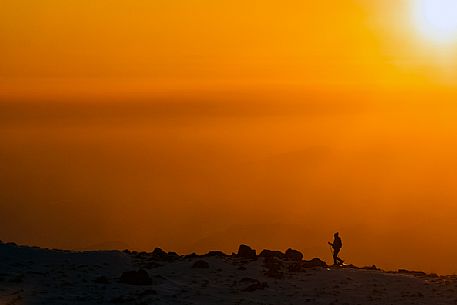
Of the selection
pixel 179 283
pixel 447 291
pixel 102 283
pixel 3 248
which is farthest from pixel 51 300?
pixel 447 291

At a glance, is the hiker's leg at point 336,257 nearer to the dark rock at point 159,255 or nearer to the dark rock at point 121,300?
the dark rock at point 159,255

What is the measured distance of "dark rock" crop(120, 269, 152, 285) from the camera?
30.3 meters

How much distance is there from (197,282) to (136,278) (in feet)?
7.83

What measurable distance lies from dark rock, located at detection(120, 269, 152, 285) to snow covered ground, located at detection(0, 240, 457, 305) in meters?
0.17

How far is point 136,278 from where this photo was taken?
30.5 metres

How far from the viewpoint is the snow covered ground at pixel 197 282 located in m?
28.8

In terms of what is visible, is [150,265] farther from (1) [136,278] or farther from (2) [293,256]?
(2) [293,256]

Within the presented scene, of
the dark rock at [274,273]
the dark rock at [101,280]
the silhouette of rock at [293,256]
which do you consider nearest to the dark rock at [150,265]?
the dark rock at [101,280]

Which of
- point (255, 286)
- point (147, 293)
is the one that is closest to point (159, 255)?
point (255, 286)

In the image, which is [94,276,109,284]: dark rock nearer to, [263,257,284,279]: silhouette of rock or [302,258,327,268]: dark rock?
[263,257,284,279]: silhouette of rock

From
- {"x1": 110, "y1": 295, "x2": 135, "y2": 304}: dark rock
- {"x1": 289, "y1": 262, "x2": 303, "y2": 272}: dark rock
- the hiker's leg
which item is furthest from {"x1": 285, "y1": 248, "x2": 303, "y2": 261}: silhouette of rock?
{"x1": 110, "y1": 295, "x2": 135, "y2": 304}: dark rock

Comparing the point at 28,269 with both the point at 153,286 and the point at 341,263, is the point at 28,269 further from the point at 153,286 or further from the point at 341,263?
the point at 341,263

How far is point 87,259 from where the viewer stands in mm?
33906

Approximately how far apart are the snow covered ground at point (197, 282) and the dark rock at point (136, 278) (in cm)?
17
